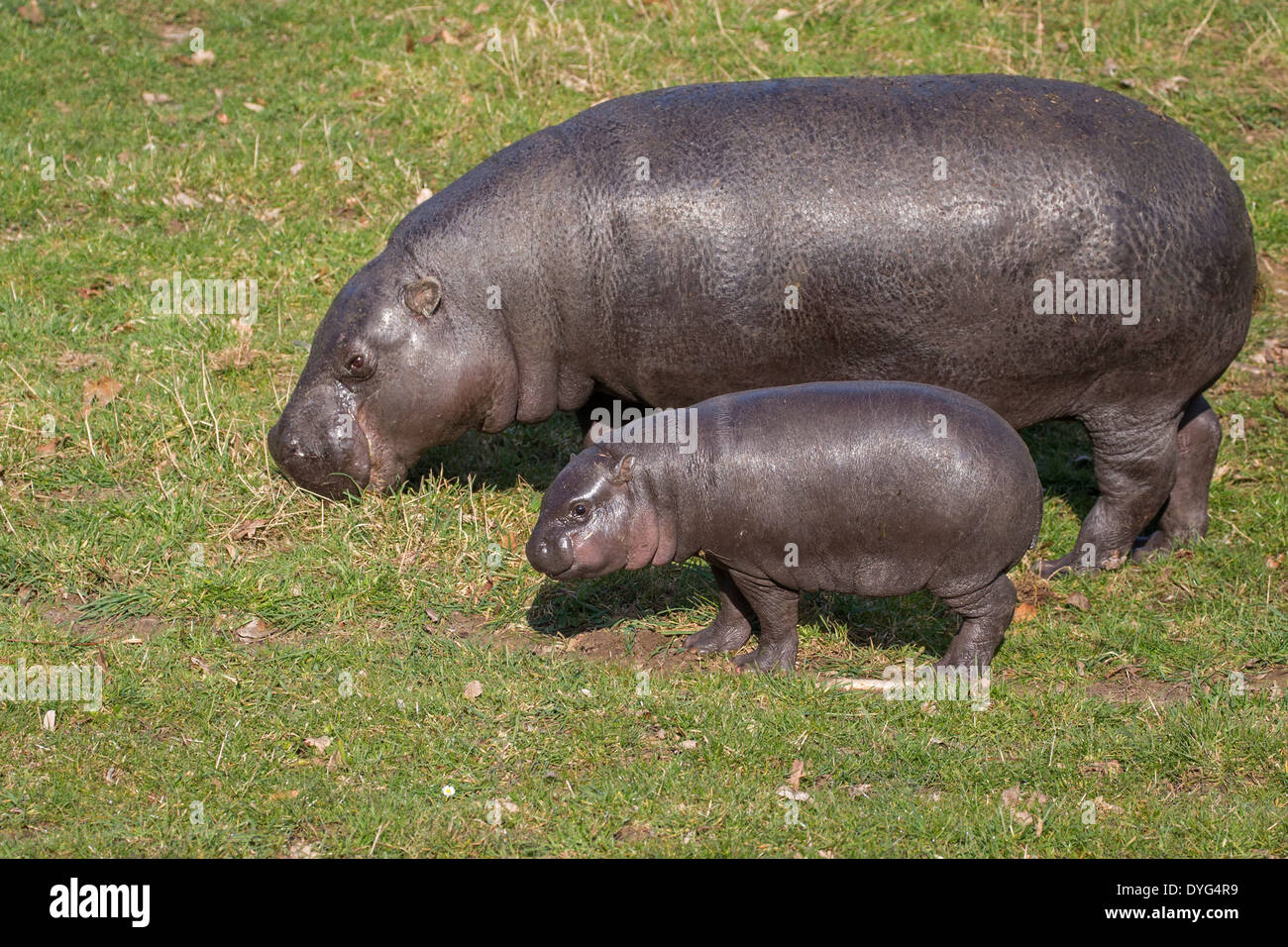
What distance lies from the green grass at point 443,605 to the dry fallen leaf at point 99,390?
54 millimetres

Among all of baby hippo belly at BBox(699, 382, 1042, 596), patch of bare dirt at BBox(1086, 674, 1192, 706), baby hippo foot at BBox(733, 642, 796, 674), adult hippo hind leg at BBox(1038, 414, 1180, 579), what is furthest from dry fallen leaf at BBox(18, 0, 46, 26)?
patch of bare dirt at BBox(1086, 674, 1192, 706)

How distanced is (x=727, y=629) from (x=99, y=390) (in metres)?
4.33

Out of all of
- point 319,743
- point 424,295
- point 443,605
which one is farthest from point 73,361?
point 319,743

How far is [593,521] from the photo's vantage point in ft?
20.3

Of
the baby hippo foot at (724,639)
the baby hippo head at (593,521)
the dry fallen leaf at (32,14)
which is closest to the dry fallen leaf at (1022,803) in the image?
the baby hippo foot at (724,639)

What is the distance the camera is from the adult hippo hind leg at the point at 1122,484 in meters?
7.47

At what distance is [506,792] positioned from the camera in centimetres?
580

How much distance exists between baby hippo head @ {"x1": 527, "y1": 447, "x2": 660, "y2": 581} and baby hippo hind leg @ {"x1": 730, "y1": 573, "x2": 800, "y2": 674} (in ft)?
1.77

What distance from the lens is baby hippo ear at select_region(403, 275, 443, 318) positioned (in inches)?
289

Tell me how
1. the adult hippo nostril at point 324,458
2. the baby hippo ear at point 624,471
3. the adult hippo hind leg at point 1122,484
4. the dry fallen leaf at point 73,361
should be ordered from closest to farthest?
the baby hippo ear at point 624,471 < the adult hippo hind leg at point 1122,484 < the adult hippo nostril at point 324,458 < the dry fallen leaf at point 73,361

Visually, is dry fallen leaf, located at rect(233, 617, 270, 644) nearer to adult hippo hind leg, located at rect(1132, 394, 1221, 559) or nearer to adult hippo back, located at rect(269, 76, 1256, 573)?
adult hippo back, located at rect(269, 76, 1256, 573)

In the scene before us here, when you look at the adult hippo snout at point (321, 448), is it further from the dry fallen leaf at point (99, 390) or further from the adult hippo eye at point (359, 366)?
the dry fallen leaf at point (99, 390)

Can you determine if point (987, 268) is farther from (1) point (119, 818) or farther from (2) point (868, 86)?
(1) point (119, 818)

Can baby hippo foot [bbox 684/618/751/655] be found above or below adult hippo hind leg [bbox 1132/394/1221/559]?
below
